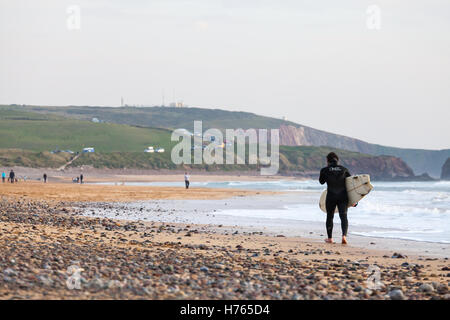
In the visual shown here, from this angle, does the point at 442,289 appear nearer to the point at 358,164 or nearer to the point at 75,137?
the point at 75,137

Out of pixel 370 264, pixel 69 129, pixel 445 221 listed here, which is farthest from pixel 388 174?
pixel 370 264

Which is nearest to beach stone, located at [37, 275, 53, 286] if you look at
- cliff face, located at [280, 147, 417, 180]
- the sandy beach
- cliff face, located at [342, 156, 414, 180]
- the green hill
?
the sandy beach

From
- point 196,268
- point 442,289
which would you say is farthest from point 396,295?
point 196,268

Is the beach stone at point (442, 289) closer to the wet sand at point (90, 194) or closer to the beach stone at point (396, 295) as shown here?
the beach stone at point (396, 295)

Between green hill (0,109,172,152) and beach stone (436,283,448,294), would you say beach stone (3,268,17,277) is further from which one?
green hill (0,109,172,152)

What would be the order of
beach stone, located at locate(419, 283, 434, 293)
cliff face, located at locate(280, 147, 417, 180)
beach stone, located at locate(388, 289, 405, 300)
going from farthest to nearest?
cliff face, located at locate(280, 147, 417, 180) < beach stone, located at locate(419, 283, 434, 293) < beach stone, located at locate(388, 289, 405, 300)

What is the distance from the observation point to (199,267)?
9352mm

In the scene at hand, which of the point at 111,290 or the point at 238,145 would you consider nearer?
the point at 111,290

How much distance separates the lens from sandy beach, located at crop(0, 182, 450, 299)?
23.9 ft

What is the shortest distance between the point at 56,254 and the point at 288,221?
13.0 meters

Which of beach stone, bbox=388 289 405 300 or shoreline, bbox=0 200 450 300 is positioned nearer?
shoreline, bbox=0 200 450 300
